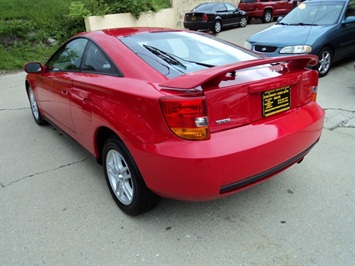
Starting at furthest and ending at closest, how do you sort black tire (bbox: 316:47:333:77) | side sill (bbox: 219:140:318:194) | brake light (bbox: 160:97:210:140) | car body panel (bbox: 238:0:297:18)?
1. car body panel (bbox: 238:0:297:18)
2. black tire (bbox: 316:47:333:77)
3. side sill (bbox: 219:140:318:194)
4. brake light (bbox: 160:97:210:140)

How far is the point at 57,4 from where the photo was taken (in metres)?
13.5

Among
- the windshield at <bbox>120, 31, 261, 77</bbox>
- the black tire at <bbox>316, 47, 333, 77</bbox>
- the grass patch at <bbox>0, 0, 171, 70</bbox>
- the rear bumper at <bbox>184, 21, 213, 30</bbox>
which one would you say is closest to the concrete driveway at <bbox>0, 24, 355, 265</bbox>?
the windshield at <bbox>120, 31, 261, 77</bbox>

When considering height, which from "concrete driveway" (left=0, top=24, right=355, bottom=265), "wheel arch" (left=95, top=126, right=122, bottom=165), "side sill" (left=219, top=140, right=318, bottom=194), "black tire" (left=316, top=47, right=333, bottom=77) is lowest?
"concrete driveway" (left=0, top=24, right=355, bottom=265)

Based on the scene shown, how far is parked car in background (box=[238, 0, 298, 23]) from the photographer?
59.8 ft

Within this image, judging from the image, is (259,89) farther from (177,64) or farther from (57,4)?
(57,4)

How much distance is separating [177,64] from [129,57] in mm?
412

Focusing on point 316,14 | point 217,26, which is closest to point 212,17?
point 217,26

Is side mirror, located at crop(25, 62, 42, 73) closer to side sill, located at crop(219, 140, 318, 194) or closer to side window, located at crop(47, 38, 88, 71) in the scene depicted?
side window, located at crop(47, 38, 88, 71)

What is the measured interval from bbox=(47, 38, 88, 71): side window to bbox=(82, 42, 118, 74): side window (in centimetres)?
18

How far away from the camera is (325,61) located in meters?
7.04

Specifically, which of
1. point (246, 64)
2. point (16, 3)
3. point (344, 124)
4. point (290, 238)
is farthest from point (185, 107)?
point (16, 3)

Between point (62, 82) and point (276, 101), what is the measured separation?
230cm

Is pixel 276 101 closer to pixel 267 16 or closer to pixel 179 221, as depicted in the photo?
pixel 179 221

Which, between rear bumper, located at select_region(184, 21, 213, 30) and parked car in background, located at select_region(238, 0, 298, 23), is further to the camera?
parked car in background, located at select_region(238, 0, 298, 23)
